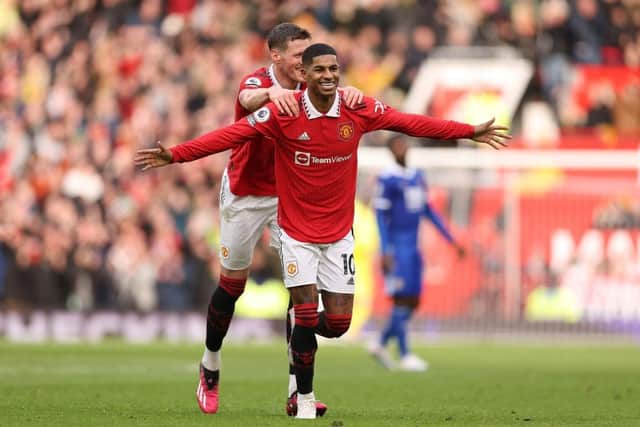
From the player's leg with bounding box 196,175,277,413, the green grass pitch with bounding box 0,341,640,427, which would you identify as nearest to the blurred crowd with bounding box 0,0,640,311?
the green grass pitch with bounding box 0,341,640,427

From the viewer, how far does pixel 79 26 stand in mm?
31578

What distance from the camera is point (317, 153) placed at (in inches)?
392

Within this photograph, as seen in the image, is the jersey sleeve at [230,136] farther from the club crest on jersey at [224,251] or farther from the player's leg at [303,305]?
the club crest on jersey at [224,251]

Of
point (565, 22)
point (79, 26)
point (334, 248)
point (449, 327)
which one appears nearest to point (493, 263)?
point (449, 327)

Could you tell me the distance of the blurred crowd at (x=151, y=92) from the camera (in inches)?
990

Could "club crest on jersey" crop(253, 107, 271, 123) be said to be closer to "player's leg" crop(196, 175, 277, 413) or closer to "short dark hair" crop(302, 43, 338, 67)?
"short dark hair" crop(302, 43, 338, 67)

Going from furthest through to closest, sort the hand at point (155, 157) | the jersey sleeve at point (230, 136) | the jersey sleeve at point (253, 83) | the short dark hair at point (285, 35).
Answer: the short dark hair at point (285, 35), the jersey sleeve at point (253, 83), the jersey sleeve at point (230, 136), the hand at point (155, 157)

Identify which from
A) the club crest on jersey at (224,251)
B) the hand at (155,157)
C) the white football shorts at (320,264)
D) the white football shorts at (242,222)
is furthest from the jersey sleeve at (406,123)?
the club crest on jersey at (224,251)

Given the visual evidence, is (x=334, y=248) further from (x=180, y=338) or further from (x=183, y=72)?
(x=183, y=72)

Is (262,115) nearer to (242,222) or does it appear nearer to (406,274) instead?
(242,222)

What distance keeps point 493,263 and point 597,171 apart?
2449 mm

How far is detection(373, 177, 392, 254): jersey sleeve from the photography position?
17.9 metres

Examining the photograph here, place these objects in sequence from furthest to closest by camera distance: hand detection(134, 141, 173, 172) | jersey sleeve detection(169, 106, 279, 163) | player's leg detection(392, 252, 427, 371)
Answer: player's leg detection(392, 252, 427, 371)
jersey sleeve detection(169, 106, 279, 163)
hand detection(134, 141, 173, 172)

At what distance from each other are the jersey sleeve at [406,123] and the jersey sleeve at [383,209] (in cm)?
763
